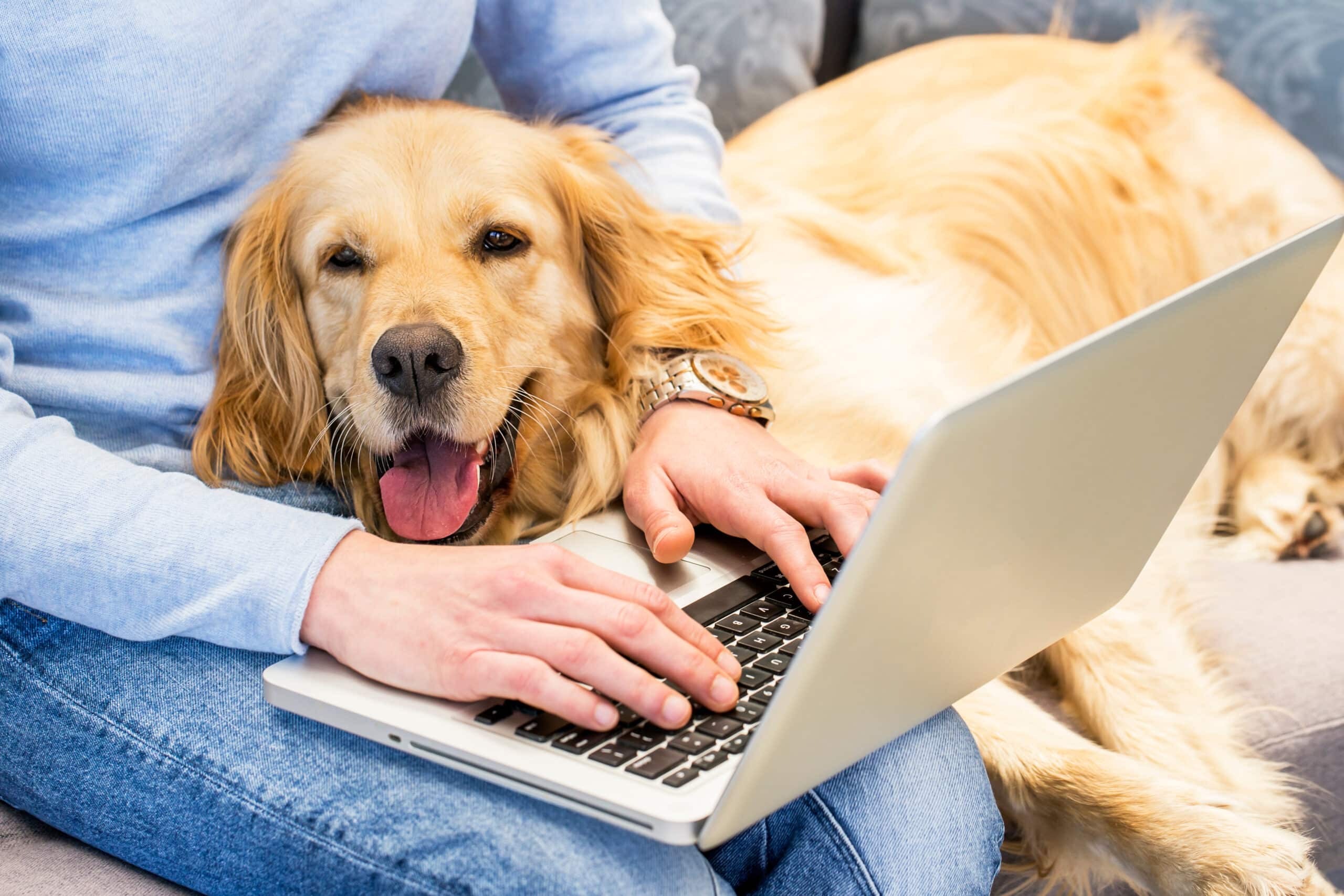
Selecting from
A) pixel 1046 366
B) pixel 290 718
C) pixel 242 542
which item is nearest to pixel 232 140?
pixel 242 542

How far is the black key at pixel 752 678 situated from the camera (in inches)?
30.8

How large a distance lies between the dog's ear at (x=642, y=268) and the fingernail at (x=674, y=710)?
1.78 feet

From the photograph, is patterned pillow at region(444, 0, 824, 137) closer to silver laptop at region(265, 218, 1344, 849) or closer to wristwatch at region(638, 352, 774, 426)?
wristwatch at region(638, 352, 774, 426)

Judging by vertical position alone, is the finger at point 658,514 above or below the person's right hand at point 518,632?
below

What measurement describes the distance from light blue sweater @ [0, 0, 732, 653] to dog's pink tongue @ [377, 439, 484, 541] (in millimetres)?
205

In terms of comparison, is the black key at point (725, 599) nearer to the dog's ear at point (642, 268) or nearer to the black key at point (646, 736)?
the black key at point (646, 736)

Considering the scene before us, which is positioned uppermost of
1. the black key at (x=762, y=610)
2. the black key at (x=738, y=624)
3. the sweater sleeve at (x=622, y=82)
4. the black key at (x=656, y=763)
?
the sweater sleeve at (x=622, y=82)

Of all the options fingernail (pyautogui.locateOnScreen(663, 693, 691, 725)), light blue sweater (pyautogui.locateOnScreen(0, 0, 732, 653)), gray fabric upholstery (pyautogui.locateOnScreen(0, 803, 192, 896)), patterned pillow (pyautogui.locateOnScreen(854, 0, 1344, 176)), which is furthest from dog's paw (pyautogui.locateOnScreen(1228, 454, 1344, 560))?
gray fabric upholstery (pyautogui.locateOnScreen(0, 803, 192, 896))

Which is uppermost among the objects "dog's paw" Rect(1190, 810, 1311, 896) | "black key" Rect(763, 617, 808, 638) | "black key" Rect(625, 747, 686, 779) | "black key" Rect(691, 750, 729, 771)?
"black key" Rect(691, 750, 729, 771)

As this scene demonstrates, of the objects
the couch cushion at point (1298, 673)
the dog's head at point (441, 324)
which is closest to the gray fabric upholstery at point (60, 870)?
the dog's head at point (441, 324)

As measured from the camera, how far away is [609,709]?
0.71 m

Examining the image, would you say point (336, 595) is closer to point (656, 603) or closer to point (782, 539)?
point (656, 603)

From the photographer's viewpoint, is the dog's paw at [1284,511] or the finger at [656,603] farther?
the dog's paw at [1284,511]

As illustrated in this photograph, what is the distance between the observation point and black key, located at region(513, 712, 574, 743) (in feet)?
2.36
